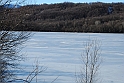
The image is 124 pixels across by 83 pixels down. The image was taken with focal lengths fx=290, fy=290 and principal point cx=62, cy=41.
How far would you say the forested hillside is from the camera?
18.5 feet

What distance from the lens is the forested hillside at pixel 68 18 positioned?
5.63m

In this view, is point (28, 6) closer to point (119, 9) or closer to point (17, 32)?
point (17, 32)

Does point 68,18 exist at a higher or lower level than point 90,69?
lower

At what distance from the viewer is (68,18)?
51.9 m

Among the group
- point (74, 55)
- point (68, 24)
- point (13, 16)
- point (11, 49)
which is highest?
point (13, 16)

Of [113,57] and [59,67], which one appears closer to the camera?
[59,67]

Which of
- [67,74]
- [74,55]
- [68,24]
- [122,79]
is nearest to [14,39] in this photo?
[67,74]

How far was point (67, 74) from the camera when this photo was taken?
28.2ft

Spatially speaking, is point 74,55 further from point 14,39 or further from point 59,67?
point 14,39

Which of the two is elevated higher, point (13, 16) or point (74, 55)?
point (13, 16)

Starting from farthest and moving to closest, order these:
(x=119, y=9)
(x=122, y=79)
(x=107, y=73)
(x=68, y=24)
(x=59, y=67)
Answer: (x=119, y=9) < (x=68, y=24) < (x=59, y=67) < (x=107, y=73) < (x=122, y=79)

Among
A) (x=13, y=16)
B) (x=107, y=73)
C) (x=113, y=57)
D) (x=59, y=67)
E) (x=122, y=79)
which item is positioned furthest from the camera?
(x=113, y=57)

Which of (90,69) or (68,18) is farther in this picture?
(68,18)

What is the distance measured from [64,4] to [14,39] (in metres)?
55.8
